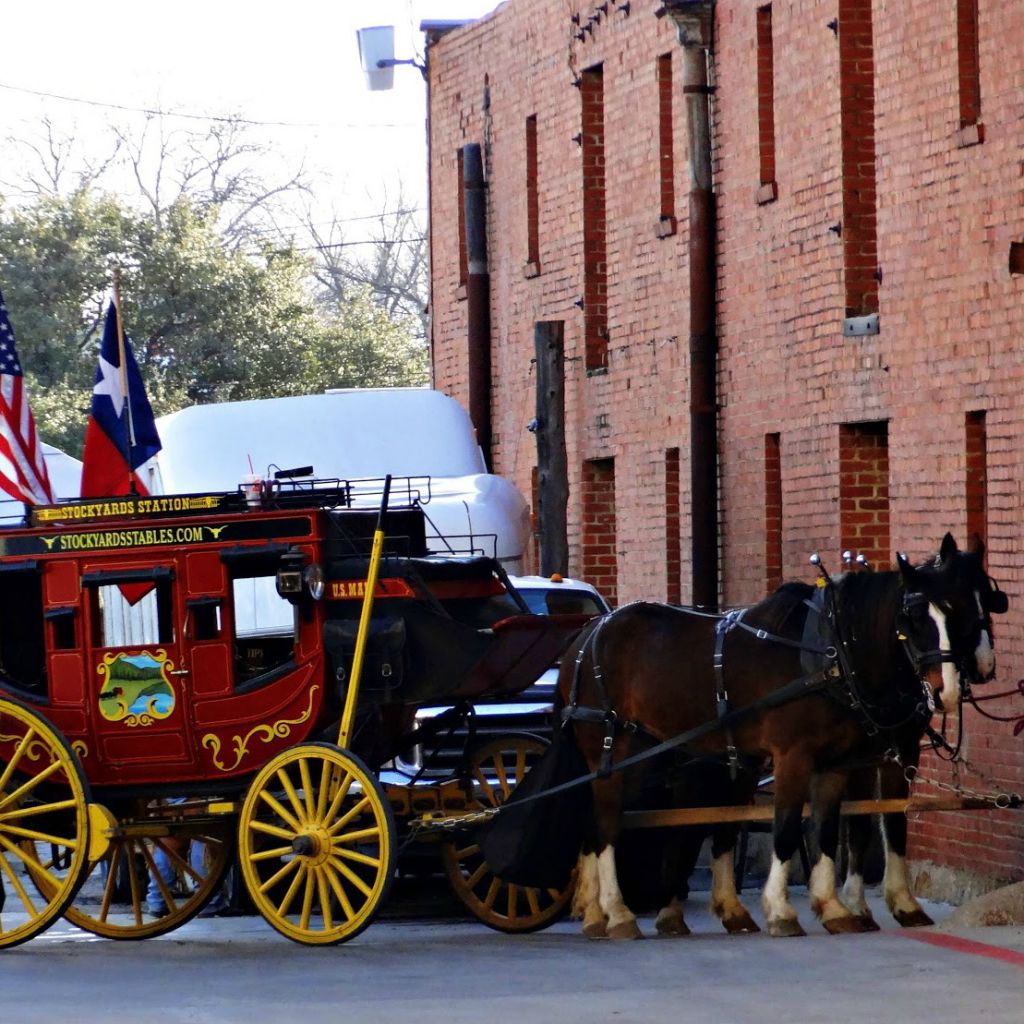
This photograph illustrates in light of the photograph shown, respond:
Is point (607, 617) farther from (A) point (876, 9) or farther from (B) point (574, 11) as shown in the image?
(B) point (574, 11)

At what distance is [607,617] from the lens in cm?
1302

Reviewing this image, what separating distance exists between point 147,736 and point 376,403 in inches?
323

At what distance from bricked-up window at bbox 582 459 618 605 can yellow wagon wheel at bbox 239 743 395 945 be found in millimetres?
11030

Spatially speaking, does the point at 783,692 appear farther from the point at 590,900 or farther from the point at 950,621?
the point at 590,900

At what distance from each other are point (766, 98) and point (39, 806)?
9.07 meters

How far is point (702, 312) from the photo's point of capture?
1972cm

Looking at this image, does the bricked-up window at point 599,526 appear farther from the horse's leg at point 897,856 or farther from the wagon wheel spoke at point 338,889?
the wagon wheel spoke at point 338,889

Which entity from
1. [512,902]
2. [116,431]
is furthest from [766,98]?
[512,902]

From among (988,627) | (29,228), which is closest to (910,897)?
(988,627)

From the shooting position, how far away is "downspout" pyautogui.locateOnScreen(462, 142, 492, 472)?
25.6m

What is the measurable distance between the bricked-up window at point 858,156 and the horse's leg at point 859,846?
5185 mm

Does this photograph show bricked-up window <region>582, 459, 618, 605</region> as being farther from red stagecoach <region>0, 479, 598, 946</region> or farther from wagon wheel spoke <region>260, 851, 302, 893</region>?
wagon wheel spoke <region>260, 851, 302, 893</region>

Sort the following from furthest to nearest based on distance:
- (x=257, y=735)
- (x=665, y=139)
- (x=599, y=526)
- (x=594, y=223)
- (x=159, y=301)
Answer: (x=159, y=301)
(x=599, y=526)
(x=594, y=223)
(x=665, y=139)
(x=257, y=735)

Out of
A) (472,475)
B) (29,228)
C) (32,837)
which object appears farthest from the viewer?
(29,228)
